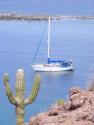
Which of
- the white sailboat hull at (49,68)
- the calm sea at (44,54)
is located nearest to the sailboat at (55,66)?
the white sailboat hull at (49,68)

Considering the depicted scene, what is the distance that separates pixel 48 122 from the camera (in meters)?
8.74

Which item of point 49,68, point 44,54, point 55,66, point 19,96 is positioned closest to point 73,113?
point 19,96

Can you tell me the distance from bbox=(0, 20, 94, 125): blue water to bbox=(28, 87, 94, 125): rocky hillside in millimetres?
14700

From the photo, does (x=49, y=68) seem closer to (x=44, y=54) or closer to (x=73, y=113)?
(x=44, y=54)

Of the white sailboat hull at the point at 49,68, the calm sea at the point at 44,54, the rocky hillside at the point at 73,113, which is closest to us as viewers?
the rocky hillside at the point at 73,113

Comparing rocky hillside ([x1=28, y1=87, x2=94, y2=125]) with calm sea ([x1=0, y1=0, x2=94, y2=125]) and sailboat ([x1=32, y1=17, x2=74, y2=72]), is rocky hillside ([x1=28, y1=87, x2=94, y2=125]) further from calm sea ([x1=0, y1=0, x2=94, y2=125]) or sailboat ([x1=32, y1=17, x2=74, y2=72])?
sailboat ([x1=32, y1=17, x2=74, y2=72])

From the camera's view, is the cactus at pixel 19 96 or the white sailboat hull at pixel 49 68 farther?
the white sailboat hull at pixel 49 68

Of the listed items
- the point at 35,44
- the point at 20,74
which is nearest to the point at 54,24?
the point at 35,44

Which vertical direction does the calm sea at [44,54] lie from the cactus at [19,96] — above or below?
below

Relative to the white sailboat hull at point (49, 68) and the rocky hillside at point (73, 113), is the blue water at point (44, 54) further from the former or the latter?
the rocky hillside at point (73, 113)

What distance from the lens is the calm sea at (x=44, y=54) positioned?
3491 cm

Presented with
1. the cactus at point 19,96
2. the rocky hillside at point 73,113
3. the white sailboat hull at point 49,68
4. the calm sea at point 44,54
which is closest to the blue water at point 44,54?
the calm sea at point 44,54

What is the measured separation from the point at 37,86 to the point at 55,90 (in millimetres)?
30124

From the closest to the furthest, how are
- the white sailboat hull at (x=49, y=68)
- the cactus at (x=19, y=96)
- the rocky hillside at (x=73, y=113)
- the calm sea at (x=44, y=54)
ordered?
the rocky hillside at (x=73, y=113)
the cactus at (x=19, y=96)
the calm sea at (x=44, y=54)
the white sailboat hull at (x=49, y=68)
